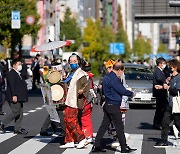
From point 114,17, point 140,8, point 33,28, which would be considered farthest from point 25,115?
point 114,17

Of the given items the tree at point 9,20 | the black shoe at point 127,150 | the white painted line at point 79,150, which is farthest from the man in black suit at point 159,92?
the tree at point 9,20

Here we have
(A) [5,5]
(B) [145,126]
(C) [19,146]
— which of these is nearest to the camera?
(C) [19,146]

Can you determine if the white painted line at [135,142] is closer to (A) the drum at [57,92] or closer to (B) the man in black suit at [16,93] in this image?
(A) the drum at [57,92]

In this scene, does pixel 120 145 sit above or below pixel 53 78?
below

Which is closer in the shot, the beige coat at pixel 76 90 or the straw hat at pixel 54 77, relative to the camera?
the beige coat at pixel 76 90

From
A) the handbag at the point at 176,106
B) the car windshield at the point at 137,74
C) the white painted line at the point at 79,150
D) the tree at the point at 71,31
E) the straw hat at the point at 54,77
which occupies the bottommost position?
the white painted line at the point at 79,150

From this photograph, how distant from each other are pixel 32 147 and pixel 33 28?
3922cm

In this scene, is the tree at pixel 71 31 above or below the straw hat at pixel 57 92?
above

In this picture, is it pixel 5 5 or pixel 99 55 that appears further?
pixel 99 55

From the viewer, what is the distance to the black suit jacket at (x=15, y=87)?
53.5ft

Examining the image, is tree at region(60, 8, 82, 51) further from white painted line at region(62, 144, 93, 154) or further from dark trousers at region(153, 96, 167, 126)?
white painted line at region(62, 144, 93, 154)

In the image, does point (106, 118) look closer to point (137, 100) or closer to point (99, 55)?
point (137, 100)

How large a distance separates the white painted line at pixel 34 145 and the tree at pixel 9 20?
3088cm

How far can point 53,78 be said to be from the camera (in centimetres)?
1433
